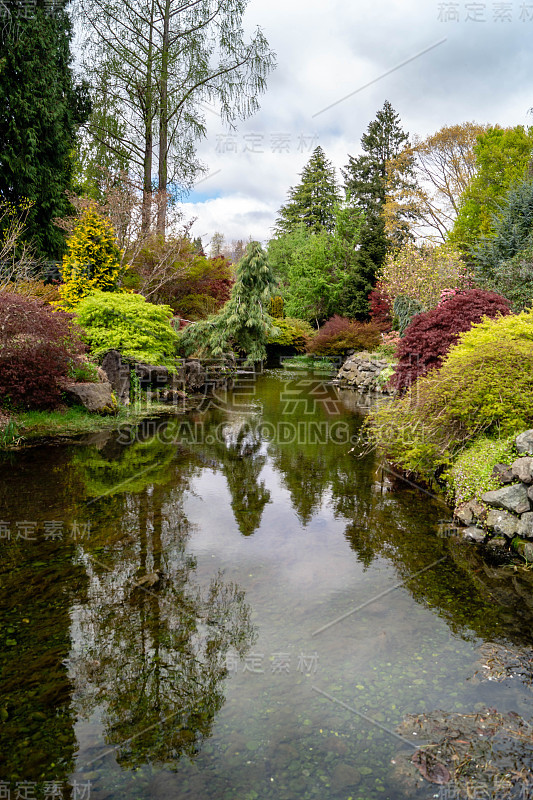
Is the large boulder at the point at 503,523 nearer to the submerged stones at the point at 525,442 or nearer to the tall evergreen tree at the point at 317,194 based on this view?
the submerged stones at the point at 525,442

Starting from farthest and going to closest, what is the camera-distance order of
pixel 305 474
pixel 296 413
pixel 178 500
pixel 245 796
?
pixel 296 413, pixel 305 474, pixel 178 500, pixel 245 796

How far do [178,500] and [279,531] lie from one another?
51.8 inches

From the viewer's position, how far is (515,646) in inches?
124

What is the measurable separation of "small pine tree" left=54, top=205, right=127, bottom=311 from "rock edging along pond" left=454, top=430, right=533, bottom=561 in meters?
9.67

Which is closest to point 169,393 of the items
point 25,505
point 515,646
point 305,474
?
point 305,474

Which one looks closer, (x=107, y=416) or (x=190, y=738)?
(x=190, y=738)

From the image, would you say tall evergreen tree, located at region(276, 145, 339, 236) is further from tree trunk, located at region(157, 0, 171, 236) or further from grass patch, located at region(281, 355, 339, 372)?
tree trunk, located at region(157, 0, 171, 236)

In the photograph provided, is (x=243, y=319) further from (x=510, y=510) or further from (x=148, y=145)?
(x=510, y=510)

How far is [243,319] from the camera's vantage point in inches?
647

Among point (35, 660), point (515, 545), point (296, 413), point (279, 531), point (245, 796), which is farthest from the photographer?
point (296, 413)

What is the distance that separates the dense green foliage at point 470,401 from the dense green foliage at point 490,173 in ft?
55.2

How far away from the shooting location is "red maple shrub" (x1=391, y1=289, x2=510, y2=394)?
8.52 metres

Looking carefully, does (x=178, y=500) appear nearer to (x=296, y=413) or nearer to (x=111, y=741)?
(x=111, y=741)

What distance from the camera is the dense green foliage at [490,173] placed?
2088cm
